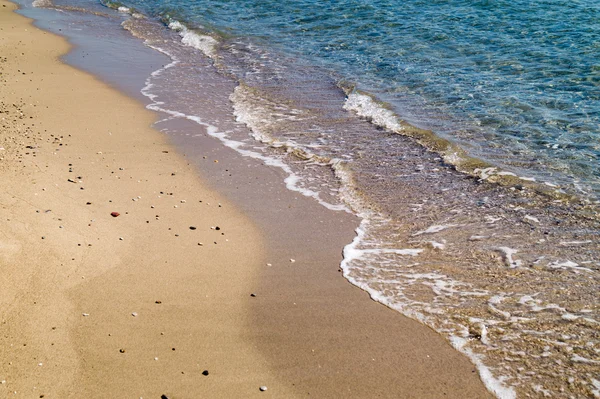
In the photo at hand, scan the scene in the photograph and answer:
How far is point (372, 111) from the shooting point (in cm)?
1167

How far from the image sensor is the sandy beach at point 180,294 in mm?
4859

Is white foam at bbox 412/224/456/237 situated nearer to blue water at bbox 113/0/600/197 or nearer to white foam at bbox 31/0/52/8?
blue water at bbox 113/0/600/197

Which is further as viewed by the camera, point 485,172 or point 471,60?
point 471,60

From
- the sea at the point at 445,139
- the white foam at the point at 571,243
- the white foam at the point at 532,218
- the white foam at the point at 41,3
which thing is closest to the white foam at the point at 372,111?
the sea at the point at 445,139

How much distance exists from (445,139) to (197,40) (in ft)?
35.2

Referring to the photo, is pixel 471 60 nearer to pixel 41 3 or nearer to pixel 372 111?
pixel 372 111

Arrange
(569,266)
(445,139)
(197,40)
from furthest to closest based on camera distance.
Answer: (197,40)
(445,139)
(569,266)

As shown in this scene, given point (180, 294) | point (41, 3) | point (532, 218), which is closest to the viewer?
point (180, 294)

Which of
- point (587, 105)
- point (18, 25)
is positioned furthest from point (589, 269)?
point (18, 25)

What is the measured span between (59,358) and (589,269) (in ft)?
17.2

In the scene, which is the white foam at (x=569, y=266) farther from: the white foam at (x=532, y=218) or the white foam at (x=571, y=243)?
the white foam at (x=532, y=218)

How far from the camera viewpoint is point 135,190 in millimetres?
8180

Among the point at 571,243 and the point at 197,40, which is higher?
the point at 197,40

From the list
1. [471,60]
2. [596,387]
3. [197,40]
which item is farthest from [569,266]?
[197,40]
